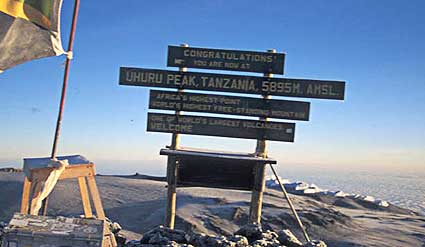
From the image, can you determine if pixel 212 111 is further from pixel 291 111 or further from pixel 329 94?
pixel 329 94

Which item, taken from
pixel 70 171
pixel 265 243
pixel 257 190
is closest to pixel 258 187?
pixel 257 190

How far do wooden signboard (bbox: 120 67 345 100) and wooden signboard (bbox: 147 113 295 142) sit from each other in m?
0.60

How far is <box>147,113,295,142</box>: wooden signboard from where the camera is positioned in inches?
352

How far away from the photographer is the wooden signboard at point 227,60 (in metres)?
8.87

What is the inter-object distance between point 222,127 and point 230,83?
35.0 inches

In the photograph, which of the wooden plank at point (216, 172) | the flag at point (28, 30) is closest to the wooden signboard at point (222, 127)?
the wooden plank at point (216, 172)

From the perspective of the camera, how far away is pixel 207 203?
13.1 metres

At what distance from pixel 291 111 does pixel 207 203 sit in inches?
→ 205

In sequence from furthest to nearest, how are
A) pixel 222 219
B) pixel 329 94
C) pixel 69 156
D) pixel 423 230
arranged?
1. pixel 423 230
2. pixel 222 219
3. pixel 329 94
4. pixel 69 156

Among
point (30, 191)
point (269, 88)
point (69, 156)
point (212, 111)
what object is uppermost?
point (269, 88)

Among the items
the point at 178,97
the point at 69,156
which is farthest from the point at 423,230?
the point at 69,156

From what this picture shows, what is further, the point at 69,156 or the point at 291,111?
the point at 291,111

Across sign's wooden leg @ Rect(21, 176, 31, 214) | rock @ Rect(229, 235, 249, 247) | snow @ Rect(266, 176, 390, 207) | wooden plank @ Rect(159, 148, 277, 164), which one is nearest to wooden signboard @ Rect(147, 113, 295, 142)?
wooden plank @ Rect(159, 148, 277, 164)

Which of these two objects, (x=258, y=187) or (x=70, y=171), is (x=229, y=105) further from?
(x=70, y=171)
